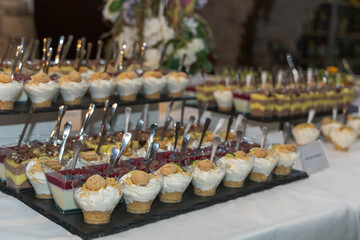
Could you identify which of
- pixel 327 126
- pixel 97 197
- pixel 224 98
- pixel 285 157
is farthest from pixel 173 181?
pixel 327 126

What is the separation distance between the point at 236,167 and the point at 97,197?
2.00ft

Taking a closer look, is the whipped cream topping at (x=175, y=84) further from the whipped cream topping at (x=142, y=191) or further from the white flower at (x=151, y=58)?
the whipped cream topping at (x=142, y=191)

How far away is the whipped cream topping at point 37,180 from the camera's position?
169 cm

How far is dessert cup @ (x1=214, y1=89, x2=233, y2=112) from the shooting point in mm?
2971

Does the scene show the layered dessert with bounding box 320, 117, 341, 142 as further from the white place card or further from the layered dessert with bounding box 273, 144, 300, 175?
the layered dessert with bounding box 273, 144, 300, 175

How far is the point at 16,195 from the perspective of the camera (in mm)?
1765

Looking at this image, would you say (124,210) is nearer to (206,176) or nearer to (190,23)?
(206,176)

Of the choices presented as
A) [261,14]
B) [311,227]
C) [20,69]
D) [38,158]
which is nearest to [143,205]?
[38,158]

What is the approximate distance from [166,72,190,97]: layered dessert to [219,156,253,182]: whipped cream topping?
28.3 inches

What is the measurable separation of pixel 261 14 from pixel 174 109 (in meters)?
3.77

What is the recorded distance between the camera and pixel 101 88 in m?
2.26

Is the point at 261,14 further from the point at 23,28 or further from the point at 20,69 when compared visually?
the point at 20,69

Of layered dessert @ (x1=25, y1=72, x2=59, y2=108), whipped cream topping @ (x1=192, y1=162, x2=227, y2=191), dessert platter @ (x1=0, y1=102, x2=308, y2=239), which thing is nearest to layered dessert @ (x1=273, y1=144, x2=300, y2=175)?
dessert platter @ (x1=0, y1=102, x2=308, y2=239)

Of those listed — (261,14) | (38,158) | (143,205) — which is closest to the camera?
(143,205)
